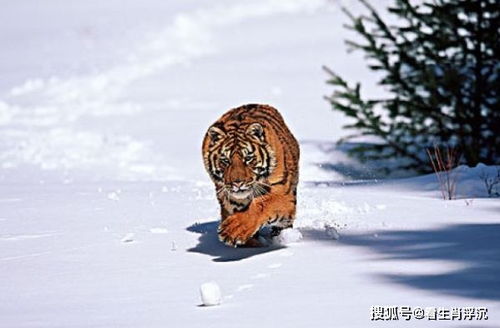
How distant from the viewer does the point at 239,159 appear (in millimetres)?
5965

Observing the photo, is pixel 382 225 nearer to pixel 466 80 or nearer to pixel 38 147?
pixel 466 80

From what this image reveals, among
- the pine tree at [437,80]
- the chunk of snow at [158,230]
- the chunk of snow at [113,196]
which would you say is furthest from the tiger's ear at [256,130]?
the pine tree at [437,80]

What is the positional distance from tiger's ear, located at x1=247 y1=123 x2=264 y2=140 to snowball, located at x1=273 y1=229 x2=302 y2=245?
0.69 meters

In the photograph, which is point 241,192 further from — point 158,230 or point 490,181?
point 490,181

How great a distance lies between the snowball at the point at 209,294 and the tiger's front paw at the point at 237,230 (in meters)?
1.29

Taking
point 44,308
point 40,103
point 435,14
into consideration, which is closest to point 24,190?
point 435,14

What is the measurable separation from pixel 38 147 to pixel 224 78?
24.2 feet

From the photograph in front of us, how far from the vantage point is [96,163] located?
15.2m

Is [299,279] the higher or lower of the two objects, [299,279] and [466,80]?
the lower

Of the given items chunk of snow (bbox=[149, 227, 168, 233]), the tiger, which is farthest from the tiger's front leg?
chunk of snow (bbox=[149, 227, 168, 233])

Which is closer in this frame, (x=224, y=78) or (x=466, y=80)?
(x=466, y=80)

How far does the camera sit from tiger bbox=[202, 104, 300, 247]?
19.6 feet

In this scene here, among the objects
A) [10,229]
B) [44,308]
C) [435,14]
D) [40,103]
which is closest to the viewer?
[44,308]

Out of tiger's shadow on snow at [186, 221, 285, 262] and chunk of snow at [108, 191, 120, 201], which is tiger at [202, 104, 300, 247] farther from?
chunk of snow at [108, 191, 120, 201]
